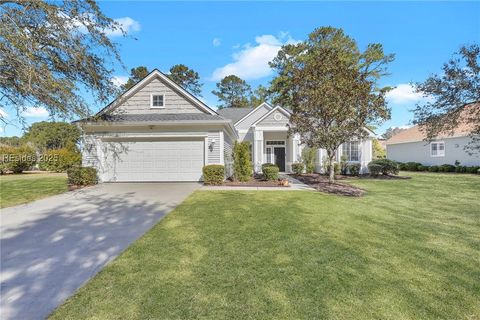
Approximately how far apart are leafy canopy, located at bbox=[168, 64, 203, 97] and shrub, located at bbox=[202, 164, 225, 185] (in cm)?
3151

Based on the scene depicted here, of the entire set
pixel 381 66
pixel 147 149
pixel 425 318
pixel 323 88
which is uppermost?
pixel 381 66

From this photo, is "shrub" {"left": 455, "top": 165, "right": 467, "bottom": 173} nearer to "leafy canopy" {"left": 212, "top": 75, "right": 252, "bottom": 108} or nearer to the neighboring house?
the neighboring house

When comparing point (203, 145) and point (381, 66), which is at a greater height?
point (381, 66)

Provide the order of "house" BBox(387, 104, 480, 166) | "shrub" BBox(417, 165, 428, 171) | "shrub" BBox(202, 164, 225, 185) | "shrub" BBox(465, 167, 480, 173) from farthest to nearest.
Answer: "shrub" BBox(417, 165, 428, 171) < "house" BBox(387, 104, 480, 166) < "shrub" BBox(465, 167, 480, 173) < "shrub" BBox(202, 164, 225, 185)

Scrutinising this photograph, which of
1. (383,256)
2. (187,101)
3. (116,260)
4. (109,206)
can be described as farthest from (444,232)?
(187,101)

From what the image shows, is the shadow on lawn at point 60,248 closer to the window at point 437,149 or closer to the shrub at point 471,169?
the shrub at point 471,169

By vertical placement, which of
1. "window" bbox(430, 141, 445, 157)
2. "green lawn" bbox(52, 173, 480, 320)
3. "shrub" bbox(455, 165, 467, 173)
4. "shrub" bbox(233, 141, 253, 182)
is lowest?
"green lawn" bbox(52, 173, 480, 320)

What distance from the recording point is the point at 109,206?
812 cm

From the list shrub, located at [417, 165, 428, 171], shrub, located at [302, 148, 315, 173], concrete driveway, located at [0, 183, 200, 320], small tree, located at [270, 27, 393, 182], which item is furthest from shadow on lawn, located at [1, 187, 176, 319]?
shrub, located at [417, 165, 428, 171]

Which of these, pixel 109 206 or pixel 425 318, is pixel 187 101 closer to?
pixel 109 206

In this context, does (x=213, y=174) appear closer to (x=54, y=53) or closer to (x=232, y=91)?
(x=54, y=53)

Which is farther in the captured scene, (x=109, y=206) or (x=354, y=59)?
(x=354, y=59)

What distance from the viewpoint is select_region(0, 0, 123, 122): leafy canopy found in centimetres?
479

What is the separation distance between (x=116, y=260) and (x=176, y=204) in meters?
4.15
